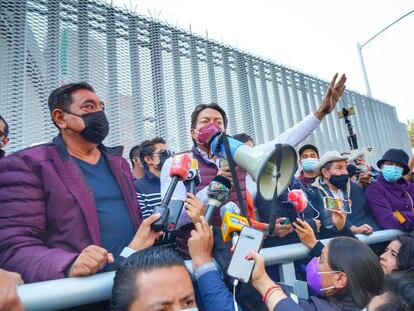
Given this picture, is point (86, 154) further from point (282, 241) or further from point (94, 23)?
point (94, 23)

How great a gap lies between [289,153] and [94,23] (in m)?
2.31

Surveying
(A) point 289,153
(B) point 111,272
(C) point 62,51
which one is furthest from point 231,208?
(C) point 62,51

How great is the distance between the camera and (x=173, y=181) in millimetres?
1488

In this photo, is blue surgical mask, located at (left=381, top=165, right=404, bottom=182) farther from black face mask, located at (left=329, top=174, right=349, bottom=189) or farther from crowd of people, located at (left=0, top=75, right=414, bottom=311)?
crowd of people, located at (left=0, top=75, right=414, bottom=311)

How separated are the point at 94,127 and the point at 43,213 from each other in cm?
56

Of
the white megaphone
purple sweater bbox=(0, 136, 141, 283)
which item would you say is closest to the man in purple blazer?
purple sweater bbox=(0, 136, 141, 283)

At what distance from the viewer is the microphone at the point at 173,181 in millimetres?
1400

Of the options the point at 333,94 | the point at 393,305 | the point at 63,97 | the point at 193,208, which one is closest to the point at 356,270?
the point at 393,305

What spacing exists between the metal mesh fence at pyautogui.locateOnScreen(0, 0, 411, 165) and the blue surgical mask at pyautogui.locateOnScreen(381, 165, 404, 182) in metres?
1.36

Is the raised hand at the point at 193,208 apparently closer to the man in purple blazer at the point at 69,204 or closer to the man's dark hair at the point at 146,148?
the man in purple blazer at the point at 69,204

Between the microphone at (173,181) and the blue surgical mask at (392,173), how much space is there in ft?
9.36

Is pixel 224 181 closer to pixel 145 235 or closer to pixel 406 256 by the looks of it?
pixel 145 235

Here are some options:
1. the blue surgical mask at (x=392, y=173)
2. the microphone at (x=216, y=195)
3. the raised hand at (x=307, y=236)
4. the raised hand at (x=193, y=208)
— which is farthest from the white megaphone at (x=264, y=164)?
the blue surgical mask at (x=392, y=173)

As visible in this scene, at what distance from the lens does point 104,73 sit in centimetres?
296
